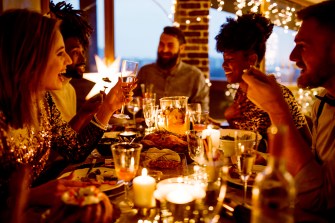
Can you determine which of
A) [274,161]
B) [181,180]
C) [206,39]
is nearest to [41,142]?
[181,180]

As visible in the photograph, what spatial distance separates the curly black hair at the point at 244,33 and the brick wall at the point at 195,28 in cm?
229

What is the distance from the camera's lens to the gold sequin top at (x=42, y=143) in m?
1.32

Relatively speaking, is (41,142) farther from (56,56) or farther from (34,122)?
(56,56)

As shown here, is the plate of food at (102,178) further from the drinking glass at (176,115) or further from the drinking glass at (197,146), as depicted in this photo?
the drinking glass at (176,115)

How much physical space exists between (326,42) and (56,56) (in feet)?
3.86

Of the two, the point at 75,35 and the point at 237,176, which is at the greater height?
the point at 75,35

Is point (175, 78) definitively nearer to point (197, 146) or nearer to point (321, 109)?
point (321, 109)

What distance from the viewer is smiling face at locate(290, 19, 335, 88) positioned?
144 centimetres

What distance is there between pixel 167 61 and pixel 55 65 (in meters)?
2.67

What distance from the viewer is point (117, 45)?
4910mm

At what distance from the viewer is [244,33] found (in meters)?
2.27

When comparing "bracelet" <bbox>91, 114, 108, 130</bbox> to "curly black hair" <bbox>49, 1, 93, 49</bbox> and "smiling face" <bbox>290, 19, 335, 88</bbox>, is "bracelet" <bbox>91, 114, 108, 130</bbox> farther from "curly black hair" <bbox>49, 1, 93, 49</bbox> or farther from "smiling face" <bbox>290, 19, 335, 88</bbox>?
"smiling face" <bbox>290, 19, 335, 88</bbox>

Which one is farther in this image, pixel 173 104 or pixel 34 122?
pixel 173 104

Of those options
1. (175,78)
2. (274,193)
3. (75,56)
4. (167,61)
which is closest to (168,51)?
(167,61)
